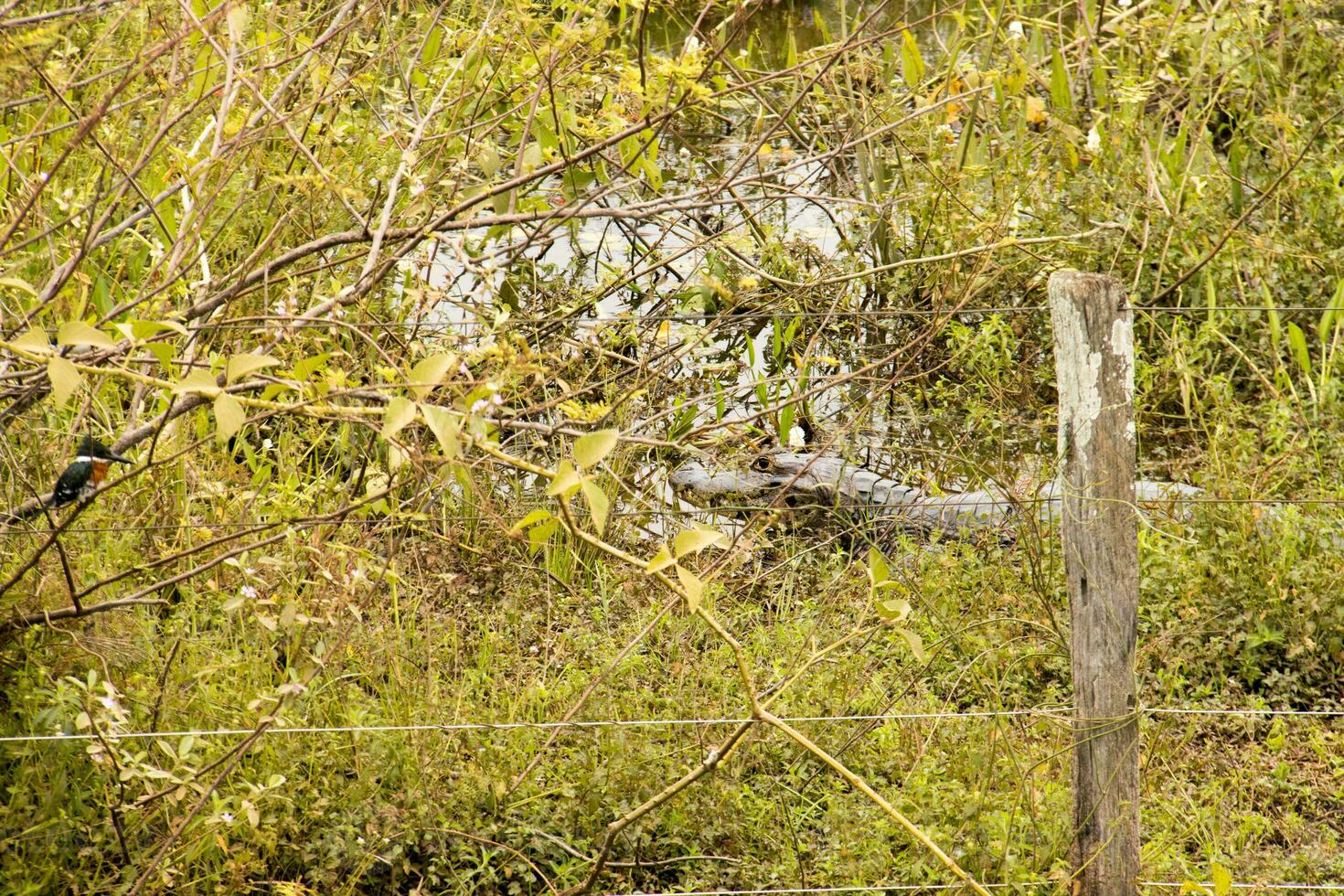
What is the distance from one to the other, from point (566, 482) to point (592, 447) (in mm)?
57

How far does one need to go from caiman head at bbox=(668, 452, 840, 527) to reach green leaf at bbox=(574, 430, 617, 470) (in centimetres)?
284

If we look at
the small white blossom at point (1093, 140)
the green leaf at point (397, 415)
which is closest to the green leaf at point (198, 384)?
the green leaf at point (397, 415)

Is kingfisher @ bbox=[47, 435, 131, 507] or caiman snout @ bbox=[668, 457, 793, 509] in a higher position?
kingfisher @ bbox=[47, 435, 131, 507]

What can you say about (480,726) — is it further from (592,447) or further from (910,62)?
(910,62)

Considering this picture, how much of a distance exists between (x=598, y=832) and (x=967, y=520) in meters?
1.82

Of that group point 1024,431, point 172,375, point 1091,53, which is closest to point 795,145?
point 1091,53

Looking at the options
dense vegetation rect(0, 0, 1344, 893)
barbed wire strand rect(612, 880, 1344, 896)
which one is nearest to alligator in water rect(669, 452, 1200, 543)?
dense vegetation rect(0, 0, 1344, 893)

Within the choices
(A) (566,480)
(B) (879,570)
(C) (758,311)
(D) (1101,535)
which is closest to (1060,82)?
(C) (758,311)

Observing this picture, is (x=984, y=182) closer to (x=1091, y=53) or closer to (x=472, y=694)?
(x=1091, y=53)

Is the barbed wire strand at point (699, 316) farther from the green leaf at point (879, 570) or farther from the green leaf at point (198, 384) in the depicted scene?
the green leaf at point (879, 570)

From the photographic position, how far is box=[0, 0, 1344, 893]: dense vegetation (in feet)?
8.65

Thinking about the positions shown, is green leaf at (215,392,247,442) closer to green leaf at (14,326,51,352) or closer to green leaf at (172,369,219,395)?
green leaf at (172,369,219,395)

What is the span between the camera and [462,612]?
401 cm

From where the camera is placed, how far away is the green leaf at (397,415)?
161cm
